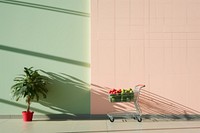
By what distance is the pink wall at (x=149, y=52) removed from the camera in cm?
775

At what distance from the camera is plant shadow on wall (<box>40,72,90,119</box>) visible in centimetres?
784

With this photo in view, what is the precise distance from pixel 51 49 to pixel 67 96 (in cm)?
133

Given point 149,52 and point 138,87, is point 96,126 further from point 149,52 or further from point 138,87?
point 149,52

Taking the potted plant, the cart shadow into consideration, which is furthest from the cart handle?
the potted plant

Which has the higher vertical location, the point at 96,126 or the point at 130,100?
the point at 130,100

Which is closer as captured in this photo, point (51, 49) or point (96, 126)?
point (96, 126)

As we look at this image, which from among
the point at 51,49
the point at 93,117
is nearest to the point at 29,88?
the point at 51,49

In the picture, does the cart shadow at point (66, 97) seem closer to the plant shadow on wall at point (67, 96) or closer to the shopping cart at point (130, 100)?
the plant shadow on wall at point (67, 96)

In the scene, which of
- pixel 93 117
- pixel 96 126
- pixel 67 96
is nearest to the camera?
pixel 96 126

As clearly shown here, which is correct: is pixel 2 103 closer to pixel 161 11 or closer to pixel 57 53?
pixel 57 53

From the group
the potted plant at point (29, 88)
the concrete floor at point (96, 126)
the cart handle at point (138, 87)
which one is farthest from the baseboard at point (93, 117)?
the cart handle at point (138, 87)

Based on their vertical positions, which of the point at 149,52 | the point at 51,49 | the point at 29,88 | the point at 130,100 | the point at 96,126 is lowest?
the point at 96,126

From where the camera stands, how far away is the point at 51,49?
7914mm

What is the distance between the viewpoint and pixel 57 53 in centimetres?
791
